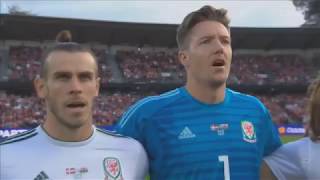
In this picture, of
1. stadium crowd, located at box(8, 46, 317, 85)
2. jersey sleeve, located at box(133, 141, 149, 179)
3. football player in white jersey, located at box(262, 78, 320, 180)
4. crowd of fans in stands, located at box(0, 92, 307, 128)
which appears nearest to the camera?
jersey sleeve, located at box(133, 141, 149, 179)

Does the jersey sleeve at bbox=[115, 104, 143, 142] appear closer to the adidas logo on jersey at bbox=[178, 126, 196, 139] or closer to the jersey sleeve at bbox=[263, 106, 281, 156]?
the adidas logo on jersey at bbox=[178, 126, 196, 139]

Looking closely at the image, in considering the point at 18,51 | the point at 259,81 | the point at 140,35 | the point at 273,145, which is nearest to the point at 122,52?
the point at 140,35

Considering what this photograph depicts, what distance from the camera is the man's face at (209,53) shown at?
3.32 metres

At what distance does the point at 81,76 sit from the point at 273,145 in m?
1.57

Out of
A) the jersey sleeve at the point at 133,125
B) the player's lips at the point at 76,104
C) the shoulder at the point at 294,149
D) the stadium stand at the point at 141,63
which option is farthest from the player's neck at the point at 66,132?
the stadium stand at the point at 141,63

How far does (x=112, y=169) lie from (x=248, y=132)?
40.0 inches

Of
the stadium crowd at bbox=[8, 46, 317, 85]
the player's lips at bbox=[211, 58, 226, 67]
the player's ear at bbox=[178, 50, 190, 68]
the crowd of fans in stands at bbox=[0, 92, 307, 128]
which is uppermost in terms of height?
the player's ear at bbox=[178, 50, 190, 68]

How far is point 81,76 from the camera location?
2932 mm

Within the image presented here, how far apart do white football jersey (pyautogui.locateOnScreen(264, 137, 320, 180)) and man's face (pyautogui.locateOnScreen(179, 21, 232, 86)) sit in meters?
0.72

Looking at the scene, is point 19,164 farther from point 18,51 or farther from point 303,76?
point 303,76

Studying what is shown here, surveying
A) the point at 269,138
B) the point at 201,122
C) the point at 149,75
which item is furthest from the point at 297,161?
the point at 149,75

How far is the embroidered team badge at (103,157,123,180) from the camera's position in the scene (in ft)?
9.66

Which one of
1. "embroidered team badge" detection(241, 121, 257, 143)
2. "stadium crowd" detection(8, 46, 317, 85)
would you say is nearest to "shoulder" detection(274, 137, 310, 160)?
"embroidered team badge" detection(241, 121, 257, 143)

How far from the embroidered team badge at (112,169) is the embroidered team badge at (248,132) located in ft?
3.03
